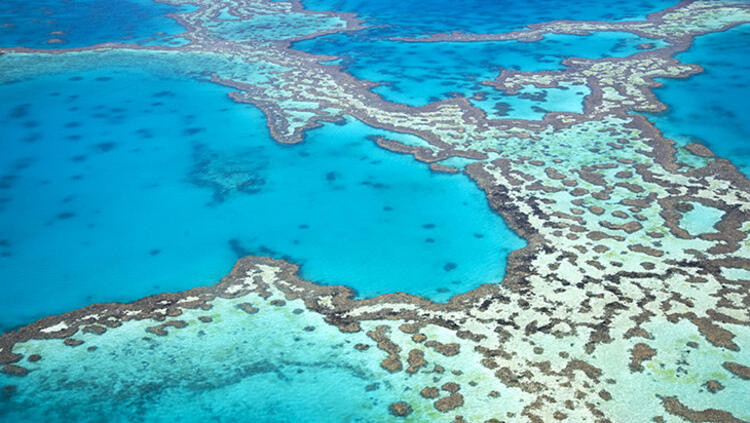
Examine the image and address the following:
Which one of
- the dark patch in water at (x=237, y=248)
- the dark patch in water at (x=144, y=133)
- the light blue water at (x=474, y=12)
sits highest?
the light blue water at (x=474, y=12)

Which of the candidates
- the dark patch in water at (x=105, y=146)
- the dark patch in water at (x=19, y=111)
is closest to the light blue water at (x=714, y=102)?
the dark patch in water at (x=105, y=146)

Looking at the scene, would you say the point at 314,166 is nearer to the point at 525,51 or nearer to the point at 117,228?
the point at 117,228

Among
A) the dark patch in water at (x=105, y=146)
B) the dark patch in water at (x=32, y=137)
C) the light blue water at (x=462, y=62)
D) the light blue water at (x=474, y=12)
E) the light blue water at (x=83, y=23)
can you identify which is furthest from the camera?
the light blue water at (x=474, y=12)

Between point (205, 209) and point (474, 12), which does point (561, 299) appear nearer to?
point (205, 209)

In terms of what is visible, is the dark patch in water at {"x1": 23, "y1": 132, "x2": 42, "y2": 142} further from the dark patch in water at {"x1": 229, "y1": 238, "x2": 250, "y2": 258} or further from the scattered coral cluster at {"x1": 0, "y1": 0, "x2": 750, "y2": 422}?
the dark patch in water at {"x1": 229, "y1": 238, "x2": 250, "y2": 258}

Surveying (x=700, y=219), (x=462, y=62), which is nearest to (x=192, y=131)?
(x=462, y=62)

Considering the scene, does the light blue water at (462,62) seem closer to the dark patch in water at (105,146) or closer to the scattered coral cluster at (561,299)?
the scattered coral cluster at (561,299)
